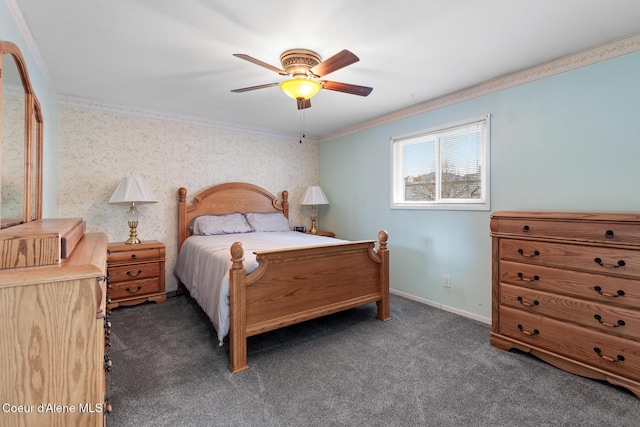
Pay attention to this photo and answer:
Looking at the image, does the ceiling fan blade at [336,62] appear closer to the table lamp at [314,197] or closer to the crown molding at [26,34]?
the crown molding at [26,34]

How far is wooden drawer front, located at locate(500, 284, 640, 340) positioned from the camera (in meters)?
1.79

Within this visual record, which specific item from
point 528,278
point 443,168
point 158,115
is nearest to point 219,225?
point 158,115

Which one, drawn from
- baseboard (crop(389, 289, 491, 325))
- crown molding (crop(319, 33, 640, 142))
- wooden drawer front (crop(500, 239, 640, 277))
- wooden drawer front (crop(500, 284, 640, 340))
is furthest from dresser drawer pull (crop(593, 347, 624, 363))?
crown molding (crop(319, 33, 640, 142))

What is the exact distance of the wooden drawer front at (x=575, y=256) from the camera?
179 cm

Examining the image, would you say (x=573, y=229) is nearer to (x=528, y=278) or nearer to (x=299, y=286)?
(x=528, y=278)

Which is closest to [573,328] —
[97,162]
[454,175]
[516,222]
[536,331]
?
[536,331]

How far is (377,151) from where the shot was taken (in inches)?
156

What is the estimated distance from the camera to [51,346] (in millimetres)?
908

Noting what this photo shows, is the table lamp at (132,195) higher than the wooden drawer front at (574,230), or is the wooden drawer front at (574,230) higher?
the table lamp at (132,195)

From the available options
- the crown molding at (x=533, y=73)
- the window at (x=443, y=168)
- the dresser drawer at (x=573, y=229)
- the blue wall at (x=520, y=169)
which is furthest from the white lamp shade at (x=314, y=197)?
the dresser drawer at (x=573, y=229)

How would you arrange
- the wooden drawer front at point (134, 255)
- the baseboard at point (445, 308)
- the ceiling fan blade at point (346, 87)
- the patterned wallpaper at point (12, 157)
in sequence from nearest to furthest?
the patterned wallpaper at point (12, 157), the ceiling fan blade at point (346, 87), the baseboard at point (445, 308), the wooden drawer front at point (134, 255)

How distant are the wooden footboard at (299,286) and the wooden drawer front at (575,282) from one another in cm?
106

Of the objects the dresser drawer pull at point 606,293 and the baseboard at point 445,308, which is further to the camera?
the baseboard at point 445,308

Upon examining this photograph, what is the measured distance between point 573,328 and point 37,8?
383cm
